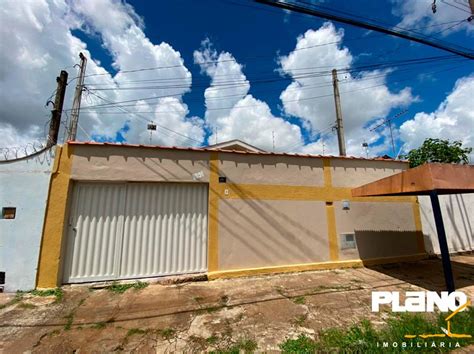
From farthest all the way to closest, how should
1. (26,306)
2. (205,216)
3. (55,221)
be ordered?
(205,216) < (55,221) < (26,306)

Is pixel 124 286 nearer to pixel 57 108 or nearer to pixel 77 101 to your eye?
pixel 57 108

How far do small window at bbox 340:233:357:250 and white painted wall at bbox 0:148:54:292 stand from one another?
8174 mm

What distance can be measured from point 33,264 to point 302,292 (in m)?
6.11

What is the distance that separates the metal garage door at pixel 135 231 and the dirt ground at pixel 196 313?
1.72ft

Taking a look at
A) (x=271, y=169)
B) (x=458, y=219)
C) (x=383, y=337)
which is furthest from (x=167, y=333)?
(x=458, y=219)

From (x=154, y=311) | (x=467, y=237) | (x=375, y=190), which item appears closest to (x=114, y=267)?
(x=154, y=311)

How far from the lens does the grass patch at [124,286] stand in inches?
212

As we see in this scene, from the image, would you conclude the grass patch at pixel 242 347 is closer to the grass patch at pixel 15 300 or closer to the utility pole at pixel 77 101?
the grass patch at pixel 15 300

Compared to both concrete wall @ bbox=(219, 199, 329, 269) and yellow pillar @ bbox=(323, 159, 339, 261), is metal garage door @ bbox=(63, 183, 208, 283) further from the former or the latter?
yellow pillar @ bbox=(323, 159, 339, 261)

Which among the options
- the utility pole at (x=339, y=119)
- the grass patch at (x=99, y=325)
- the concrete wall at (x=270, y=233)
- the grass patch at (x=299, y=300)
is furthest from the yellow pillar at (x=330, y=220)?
the grass patch at (x=99, y=325)

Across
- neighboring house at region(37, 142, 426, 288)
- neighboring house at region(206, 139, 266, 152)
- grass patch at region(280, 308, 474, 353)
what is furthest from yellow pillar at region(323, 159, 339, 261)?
neighboring house at region(206, 139, 266, 152)

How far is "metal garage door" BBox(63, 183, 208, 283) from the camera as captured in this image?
5.74 meters

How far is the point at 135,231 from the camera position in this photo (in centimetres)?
605

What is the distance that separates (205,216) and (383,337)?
4559mm
